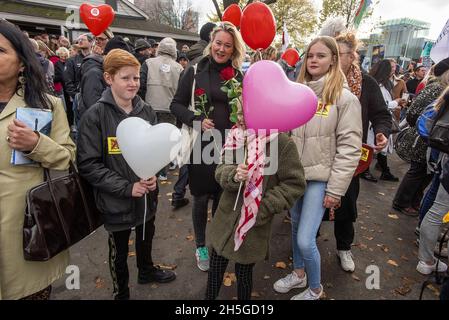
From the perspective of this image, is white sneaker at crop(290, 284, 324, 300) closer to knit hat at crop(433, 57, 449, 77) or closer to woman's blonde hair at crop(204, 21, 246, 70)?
woman's blonde hair at crop(204, 21, 246, 70)

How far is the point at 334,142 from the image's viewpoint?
7.31 feet

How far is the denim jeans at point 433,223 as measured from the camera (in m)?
2.79

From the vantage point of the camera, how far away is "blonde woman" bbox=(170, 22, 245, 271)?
2525 millimetres

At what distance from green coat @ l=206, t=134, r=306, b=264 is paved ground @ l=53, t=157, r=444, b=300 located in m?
0.89

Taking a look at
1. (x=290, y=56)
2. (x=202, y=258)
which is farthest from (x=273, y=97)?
(x=290, y=56)

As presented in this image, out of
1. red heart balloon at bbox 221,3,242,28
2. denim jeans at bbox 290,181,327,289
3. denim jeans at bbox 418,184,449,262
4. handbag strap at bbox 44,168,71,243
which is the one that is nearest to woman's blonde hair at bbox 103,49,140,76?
handbag strap at bbox 44,168,71,243

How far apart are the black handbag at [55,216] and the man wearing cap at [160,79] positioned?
292 centimetres

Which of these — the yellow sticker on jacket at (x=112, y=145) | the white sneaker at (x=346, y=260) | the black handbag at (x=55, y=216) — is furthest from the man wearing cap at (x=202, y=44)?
the white sneaker at (x=346, y=260)

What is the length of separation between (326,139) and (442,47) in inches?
74.3

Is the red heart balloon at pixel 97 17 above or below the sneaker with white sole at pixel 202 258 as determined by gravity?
above

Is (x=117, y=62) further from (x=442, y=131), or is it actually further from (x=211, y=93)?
(x=442, y=131)

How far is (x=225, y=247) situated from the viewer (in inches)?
77.3

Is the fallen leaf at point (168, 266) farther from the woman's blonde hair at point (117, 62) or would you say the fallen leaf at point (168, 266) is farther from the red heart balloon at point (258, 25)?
the red heart balloon at point (258, 25)
